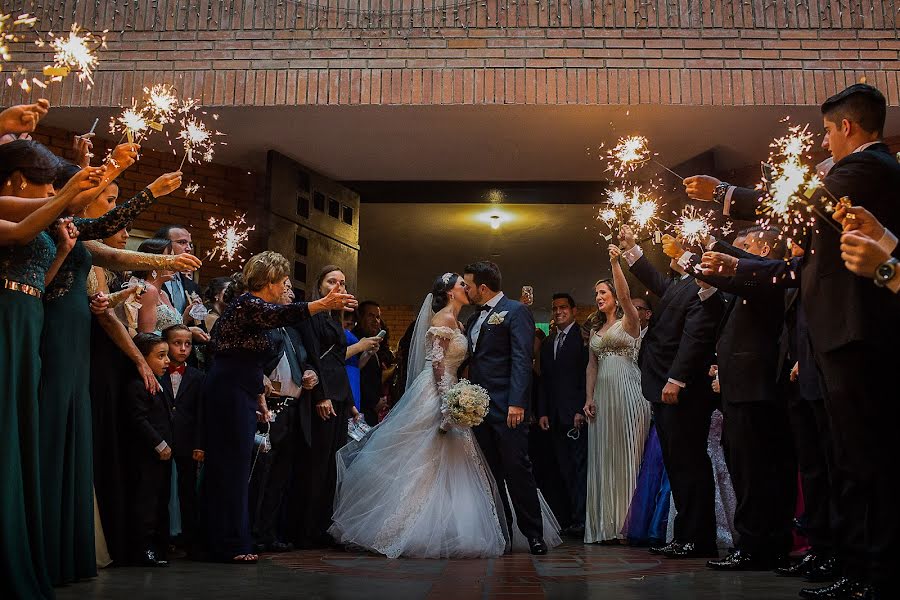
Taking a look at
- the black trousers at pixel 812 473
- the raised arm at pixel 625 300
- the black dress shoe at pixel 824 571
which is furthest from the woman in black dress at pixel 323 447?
the black dress shoe at pixel 824 571

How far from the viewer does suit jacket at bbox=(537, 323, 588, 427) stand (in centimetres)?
820

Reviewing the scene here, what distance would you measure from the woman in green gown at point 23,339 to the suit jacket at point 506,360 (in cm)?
353

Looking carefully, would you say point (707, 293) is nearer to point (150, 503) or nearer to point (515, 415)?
point (515, 415)

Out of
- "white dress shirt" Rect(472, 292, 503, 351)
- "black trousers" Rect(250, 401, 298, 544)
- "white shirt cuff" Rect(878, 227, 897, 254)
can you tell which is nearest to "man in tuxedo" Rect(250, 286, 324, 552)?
"black trousers" Rect(250, 401, 298, 544)

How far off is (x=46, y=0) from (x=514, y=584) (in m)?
7.33

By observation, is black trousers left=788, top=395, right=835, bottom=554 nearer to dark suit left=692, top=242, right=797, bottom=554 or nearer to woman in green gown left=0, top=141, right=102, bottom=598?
dark suit left=692, top=242, right=797, bottom=554

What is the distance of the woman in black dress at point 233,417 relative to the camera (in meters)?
5.37

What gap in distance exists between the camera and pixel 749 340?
17.2ft

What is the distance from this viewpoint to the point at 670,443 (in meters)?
6.12

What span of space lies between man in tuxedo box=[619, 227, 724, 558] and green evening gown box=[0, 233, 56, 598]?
3846 millimetres

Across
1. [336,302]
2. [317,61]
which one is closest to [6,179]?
[336,302]

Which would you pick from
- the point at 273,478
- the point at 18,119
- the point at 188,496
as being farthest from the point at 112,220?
the point at 273,478

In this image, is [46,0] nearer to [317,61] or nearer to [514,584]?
[317,61]

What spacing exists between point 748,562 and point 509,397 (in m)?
2.12
